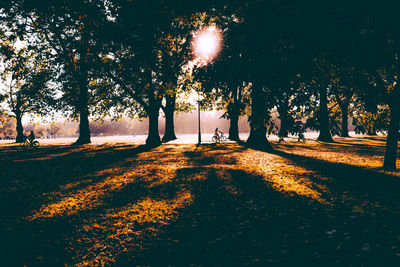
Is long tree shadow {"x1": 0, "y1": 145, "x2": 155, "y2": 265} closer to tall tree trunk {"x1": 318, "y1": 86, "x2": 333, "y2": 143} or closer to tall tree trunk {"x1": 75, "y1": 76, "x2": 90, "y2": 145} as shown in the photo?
tall tree trunk {"x1": 75, "y1": 76, "x2": 90, "y2": 145}

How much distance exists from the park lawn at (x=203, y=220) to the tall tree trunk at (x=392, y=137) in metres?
1.06

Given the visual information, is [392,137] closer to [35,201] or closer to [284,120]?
[284,120]

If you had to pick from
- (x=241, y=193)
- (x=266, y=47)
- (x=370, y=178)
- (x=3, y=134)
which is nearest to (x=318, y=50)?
(x=266, y=47)

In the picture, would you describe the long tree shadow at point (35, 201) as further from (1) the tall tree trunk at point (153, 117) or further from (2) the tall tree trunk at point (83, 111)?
(2) the tall tree trunk at point (83, 111)

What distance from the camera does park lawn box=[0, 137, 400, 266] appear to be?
445 cm

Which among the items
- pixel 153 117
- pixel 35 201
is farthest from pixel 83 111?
pixel 35 201

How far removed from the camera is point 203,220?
6.05 meters

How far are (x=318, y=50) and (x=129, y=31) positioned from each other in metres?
4.81

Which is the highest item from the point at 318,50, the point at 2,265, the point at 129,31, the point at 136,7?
the point at 136,7

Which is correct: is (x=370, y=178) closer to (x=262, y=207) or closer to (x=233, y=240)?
(x=262, y=207)

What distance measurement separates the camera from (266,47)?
7074 millimetres

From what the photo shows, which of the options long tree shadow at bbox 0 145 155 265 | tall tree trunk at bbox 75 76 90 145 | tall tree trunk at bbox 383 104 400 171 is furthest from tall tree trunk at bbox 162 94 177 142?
tall tree trunk at bbox 383 104 400 171

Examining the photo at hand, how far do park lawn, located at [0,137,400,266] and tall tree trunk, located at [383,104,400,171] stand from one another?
1055 millimetres

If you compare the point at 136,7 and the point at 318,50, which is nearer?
the point at 318,50
